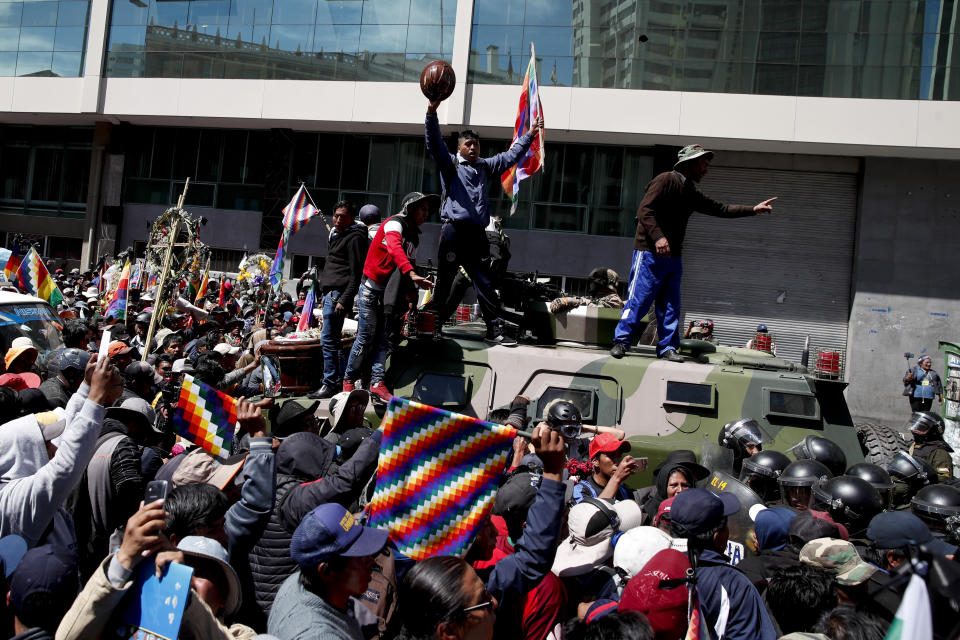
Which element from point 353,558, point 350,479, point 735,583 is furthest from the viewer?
point 350,479

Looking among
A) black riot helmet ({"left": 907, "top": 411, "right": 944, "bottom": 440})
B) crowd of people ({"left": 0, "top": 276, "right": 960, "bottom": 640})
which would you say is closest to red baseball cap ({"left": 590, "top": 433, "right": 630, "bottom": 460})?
crowd of people ({"left": 0, "top": 276, "right": 960, "bottom": 640})

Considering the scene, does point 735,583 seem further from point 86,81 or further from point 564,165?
point 86,81

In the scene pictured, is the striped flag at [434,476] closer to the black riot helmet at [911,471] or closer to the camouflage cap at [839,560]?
the camouflage cap at [839,560]

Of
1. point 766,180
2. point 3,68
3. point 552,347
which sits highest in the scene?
point 3,68

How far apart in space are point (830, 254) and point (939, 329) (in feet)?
10.7

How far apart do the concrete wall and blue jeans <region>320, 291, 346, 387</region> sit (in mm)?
18045

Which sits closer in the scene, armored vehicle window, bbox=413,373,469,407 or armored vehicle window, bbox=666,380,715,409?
armored vehicle window, bbox=666,380,715,409

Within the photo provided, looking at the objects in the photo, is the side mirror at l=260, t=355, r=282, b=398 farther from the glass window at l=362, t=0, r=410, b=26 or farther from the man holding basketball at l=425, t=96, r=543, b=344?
the glass window at l=362, t=0, r=410, b=26

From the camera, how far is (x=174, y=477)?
185 inches

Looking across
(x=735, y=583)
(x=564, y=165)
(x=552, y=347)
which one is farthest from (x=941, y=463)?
(x=564, y=165)

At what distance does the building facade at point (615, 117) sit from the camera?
2164 centimetres

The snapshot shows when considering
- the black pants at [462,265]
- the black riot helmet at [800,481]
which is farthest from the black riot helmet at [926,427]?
the black pants at [462,265]

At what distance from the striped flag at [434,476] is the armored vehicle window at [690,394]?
3791 mm

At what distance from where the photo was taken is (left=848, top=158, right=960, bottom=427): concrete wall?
22.3 metres
